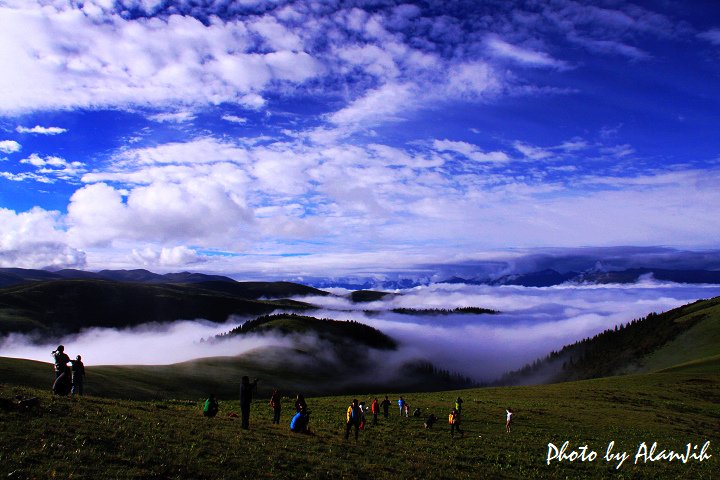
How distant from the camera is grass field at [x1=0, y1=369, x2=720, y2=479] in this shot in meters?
16.6

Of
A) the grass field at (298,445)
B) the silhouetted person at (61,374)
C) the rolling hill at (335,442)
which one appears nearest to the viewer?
the grass field at (298,445)

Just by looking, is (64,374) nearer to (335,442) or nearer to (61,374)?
(61,374)

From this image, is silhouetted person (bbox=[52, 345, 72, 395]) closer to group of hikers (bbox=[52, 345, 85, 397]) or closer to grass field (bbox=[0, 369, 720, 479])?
group of hikers (bbox=[52, 345, 85, 397])

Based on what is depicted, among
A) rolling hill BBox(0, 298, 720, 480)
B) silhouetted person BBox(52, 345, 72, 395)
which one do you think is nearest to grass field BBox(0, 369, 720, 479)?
rolling hill BBox(0, 298, 720, 480)

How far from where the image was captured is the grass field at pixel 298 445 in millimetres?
16578

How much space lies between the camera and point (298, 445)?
930 inches

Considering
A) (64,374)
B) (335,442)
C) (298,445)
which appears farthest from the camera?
(64,374)

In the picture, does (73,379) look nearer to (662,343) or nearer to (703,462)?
(703,462)

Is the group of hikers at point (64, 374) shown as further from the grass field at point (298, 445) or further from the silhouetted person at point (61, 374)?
the grass field at point (298, 445)

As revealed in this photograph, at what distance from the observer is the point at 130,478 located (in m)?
15.0

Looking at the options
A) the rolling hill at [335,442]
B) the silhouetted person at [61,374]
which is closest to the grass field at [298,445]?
the rolling hill at [335,442]

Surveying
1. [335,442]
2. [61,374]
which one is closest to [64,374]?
[61,374]

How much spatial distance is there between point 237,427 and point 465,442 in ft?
56.3

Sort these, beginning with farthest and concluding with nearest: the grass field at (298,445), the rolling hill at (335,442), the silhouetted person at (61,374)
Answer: the silhouetted person at (61,374) < the rolling hill at (335,442) < the grass field at (298,445)
